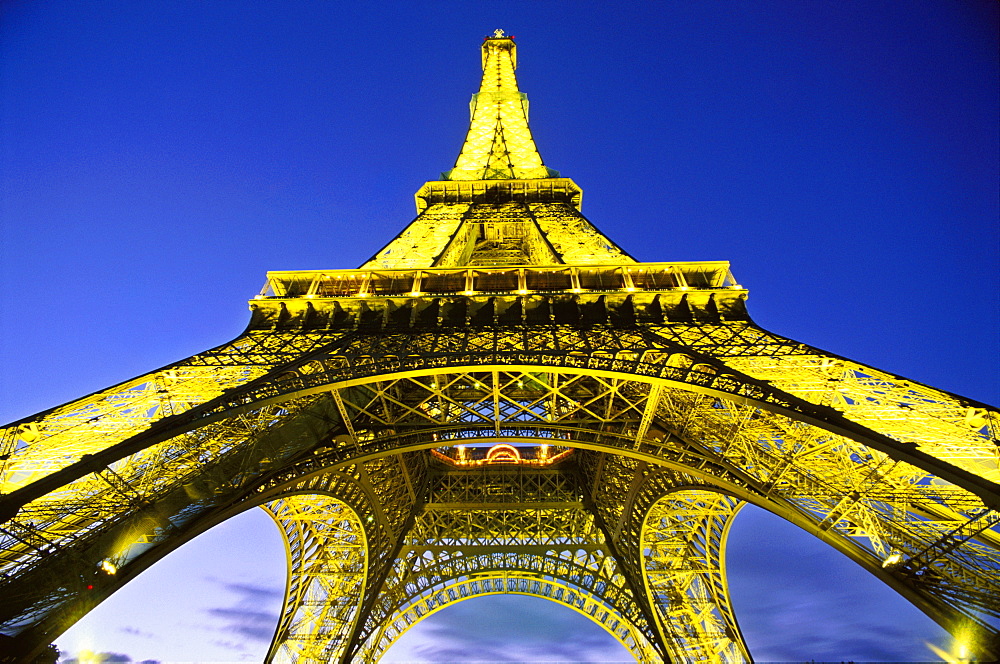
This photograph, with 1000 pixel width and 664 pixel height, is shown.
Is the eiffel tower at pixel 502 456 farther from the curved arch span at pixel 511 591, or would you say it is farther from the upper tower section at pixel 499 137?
the upper tower section at pixel 499 137

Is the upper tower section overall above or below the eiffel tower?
above

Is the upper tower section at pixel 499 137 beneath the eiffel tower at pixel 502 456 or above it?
above

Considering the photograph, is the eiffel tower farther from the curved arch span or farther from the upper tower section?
the upper tower section

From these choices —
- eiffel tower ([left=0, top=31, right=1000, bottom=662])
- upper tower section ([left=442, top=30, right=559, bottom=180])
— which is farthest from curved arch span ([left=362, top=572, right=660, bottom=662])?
upper tower section ([left=442, top=30, right=559, bottom=180])

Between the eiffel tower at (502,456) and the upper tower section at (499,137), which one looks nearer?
the eiffel tower at (502,456)

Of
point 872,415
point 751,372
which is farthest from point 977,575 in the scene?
point 751,372

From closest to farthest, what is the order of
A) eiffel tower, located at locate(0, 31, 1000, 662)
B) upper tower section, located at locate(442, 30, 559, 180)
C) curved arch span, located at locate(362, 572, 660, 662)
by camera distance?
eiffel tower, located at locate(0, 31, 1000, 662)
curved arch span, located at locate(362, 572, 660, 662)
upper tower section, located at locate(442, 30, 559, 180)

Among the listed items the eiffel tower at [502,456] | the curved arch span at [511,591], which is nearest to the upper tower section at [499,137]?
the eiffel tower at [502,456]
